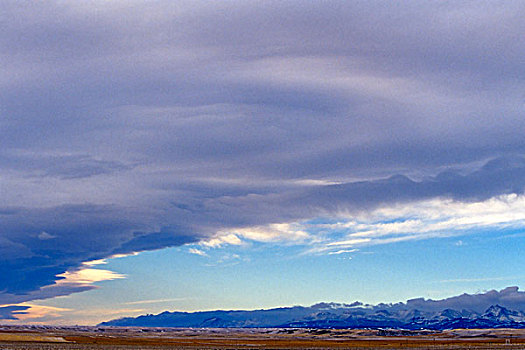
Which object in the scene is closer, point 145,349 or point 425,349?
point 145,349

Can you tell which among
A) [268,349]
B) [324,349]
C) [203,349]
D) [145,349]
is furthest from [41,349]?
[324,349]

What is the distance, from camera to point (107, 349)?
142750 mm

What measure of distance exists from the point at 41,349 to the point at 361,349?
75206 mm

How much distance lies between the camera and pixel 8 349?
134 meters

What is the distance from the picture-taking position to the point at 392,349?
159 metres

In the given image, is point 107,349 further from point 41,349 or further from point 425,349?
point 425,349

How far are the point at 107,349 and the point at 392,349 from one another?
68121 mm

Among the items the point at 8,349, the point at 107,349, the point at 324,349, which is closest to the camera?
the point at 8,349

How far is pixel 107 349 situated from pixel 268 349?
38754 millimetres

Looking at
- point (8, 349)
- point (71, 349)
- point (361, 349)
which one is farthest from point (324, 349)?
point (8, 349)

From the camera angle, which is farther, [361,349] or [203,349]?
[361,349]

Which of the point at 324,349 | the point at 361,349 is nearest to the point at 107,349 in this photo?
the point at 324,349

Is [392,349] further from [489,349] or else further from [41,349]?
[41,349]

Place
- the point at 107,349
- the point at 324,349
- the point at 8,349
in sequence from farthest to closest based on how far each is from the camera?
the point at 324,349, the point at 107,349, the point at 8,349
